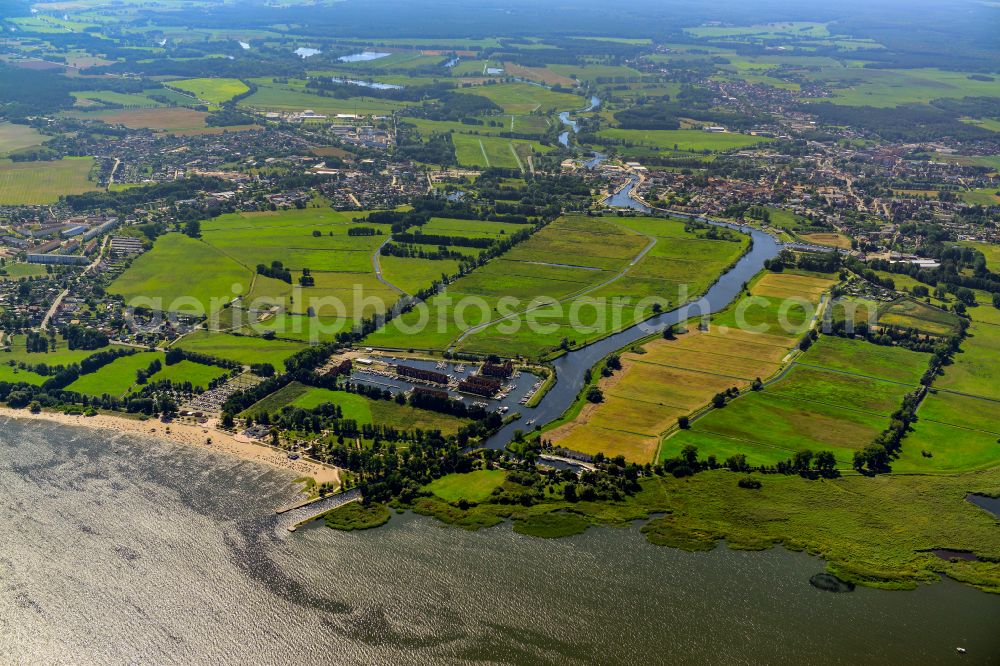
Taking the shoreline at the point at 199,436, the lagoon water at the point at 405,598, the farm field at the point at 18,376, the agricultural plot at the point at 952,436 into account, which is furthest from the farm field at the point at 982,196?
the farm field at the point at 18,376

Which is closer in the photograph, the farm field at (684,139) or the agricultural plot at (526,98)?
the farm field at (684,139)

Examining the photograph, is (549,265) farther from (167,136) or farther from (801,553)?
(167,136)

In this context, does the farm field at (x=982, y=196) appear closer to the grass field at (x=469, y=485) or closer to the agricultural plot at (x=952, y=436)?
the agricultural plot at (x=952, y=436)

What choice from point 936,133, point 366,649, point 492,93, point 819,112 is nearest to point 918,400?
point 366,649

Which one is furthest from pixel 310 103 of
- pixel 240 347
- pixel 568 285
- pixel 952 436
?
pixel 952 436

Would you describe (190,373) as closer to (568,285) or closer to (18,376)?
(18,376)

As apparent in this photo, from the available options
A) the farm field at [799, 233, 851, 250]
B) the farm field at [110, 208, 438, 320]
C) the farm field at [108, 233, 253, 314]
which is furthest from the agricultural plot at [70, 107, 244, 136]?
the farm field at [799, 233, 851, 250]

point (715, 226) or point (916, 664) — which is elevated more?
point (715, 226)
